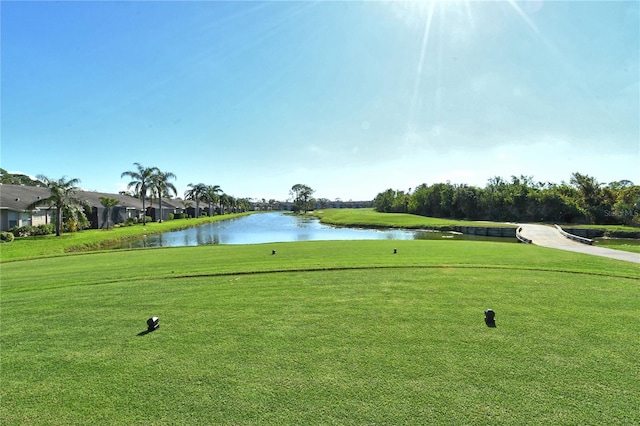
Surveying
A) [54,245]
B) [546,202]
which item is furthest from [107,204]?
[546,202]

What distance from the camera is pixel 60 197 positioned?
28656 millimetres

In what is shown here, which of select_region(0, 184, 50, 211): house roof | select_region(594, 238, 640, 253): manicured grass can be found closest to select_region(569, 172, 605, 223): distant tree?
select_region(594, 238, 640, 253): manicured grass

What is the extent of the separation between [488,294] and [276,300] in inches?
194

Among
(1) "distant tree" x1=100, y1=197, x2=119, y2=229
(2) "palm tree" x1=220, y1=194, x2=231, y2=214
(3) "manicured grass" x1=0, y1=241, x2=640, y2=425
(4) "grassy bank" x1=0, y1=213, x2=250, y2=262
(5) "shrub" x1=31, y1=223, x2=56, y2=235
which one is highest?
(2) "palm tree" x1=220, y1=194, x2=231, y2=214

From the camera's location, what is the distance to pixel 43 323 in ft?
19.2

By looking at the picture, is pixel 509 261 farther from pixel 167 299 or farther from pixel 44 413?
pixel 44 413

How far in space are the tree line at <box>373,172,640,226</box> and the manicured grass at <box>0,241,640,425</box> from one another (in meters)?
48.1

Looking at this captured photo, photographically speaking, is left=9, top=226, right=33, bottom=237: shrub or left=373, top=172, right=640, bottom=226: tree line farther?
left=373, top=172, right=640, bottom=226: tree line

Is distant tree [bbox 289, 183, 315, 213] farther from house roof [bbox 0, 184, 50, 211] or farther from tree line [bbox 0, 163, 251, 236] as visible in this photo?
house roof [bbox 0, 184, 50, 211]

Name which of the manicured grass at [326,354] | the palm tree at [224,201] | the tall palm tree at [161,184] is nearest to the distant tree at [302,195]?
the palm tree at [224,201]

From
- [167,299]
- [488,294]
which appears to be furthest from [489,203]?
[167,299]

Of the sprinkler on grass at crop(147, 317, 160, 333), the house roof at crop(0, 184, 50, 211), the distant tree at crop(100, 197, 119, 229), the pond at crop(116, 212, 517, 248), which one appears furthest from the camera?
the distant tree at crop(100, 197, 119, 229)

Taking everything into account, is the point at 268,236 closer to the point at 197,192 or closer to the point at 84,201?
the point at 84,201

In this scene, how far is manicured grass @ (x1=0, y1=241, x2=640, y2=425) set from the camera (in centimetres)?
320
